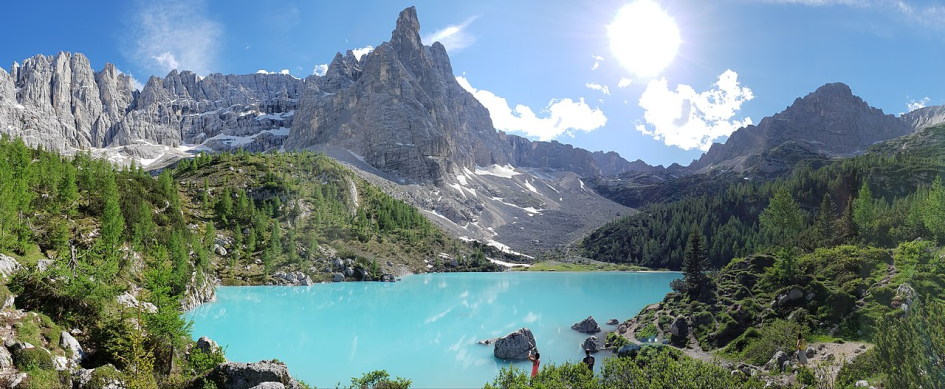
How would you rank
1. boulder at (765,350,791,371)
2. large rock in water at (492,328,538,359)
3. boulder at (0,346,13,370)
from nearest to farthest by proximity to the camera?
boulder at (0,346,13,370) < boulder at (765,350,791,371) < large rock in water at (492,328,538,359)

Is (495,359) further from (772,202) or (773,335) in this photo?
(772,202)

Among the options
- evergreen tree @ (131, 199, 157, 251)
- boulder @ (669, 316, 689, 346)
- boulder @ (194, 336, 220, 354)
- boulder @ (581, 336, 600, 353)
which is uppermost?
evergreen tree @ (131, 199, 157, 251)

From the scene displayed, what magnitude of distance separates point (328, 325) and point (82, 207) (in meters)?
33.1

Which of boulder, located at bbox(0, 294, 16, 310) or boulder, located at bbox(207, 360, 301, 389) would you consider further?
boulder, located at bbox(0, 294, 16, 310)

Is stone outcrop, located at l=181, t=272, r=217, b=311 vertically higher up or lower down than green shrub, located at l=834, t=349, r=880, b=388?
lower down

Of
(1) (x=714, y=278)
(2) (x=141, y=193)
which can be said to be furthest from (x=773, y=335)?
(2) (x=141, y=193)

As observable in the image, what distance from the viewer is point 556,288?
9094cm

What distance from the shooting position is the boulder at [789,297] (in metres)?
34.2

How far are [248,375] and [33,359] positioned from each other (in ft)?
22.6

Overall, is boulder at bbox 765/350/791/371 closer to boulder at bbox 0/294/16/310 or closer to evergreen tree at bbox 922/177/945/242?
evergreen tree at bbox 922/177/945/242

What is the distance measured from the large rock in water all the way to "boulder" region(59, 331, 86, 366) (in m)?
25.2

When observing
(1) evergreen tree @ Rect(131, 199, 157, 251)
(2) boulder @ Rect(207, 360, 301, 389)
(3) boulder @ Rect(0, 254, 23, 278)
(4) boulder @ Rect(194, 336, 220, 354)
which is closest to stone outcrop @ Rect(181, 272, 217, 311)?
(1) evergreen tree @ Rect(131, 199, 157, 251)

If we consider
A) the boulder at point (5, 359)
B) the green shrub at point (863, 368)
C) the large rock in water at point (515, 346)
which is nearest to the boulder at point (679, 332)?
the large rock in water at point (515, 346)

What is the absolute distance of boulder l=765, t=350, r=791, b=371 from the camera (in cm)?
2562
